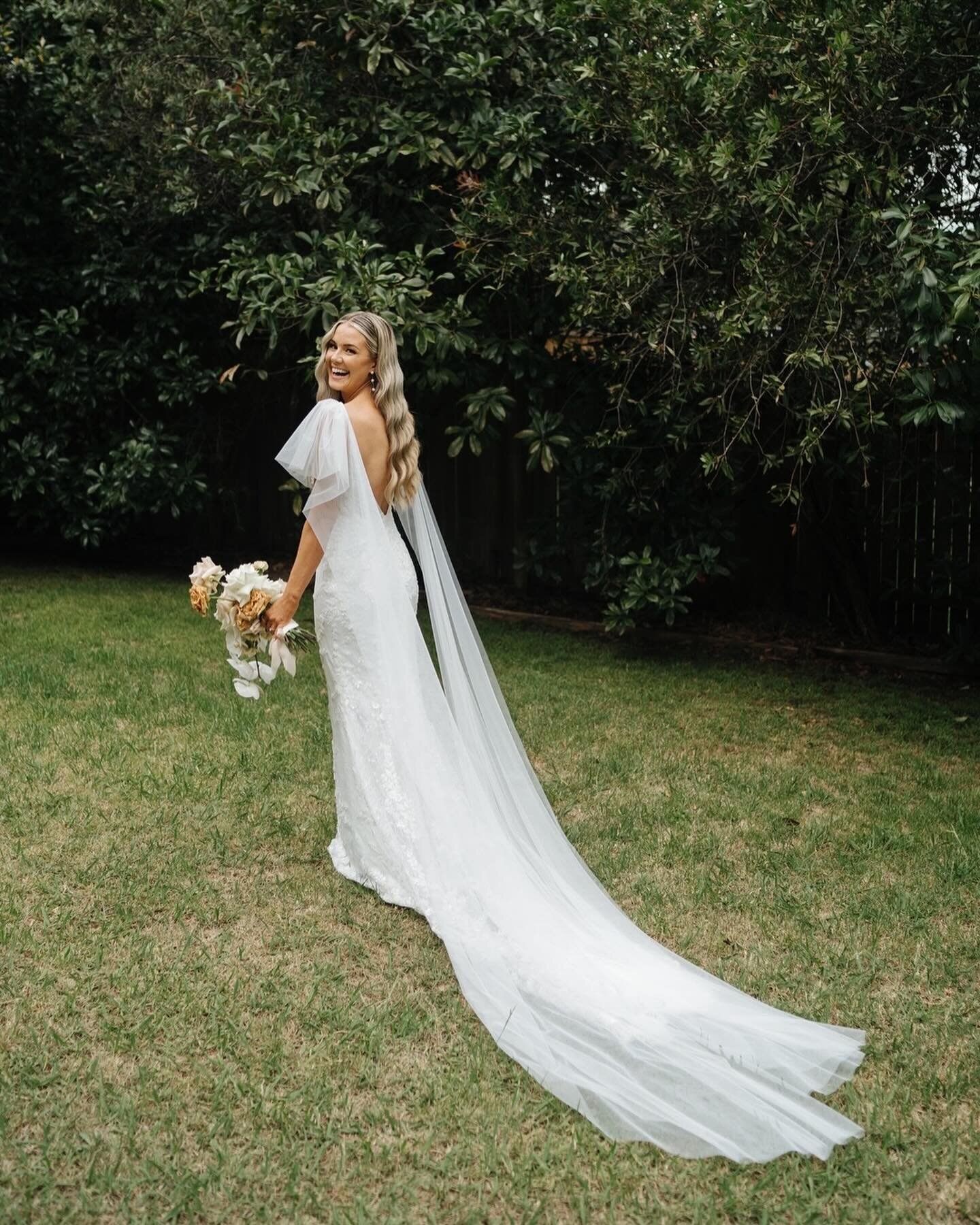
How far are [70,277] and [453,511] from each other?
3895 millimetres

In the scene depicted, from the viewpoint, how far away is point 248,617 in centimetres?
430

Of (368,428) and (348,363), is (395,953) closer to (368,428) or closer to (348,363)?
(368,428)

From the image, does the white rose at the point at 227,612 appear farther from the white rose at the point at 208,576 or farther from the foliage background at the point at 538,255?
the foliage background at the point at 538,255

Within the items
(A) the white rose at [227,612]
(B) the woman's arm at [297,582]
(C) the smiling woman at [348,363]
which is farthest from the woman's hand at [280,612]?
(C) the smiling woman at [348,363]

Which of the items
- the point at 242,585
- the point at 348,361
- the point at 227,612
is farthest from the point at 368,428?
the point at 227,612

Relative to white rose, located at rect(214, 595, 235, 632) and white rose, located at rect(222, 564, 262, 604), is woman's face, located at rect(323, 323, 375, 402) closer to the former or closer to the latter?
white rose, located at rect(222, 564, 262, 604)

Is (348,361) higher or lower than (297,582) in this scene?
higher

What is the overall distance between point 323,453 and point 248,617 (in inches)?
25.4

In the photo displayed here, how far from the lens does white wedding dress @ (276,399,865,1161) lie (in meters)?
2.92

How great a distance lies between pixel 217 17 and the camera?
859cm

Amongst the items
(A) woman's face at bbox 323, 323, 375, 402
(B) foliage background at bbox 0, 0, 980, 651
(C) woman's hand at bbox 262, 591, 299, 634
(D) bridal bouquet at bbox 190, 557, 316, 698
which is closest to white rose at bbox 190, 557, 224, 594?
(D) bridal bouquet at bbox 190, 557, 316, 698

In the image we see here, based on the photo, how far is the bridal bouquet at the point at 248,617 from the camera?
170 inches

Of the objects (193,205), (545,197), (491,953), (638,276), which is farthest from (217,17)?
(491,953)

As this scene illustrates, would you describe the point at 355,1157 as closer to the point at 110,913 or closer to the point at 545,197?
the point at 110,913
